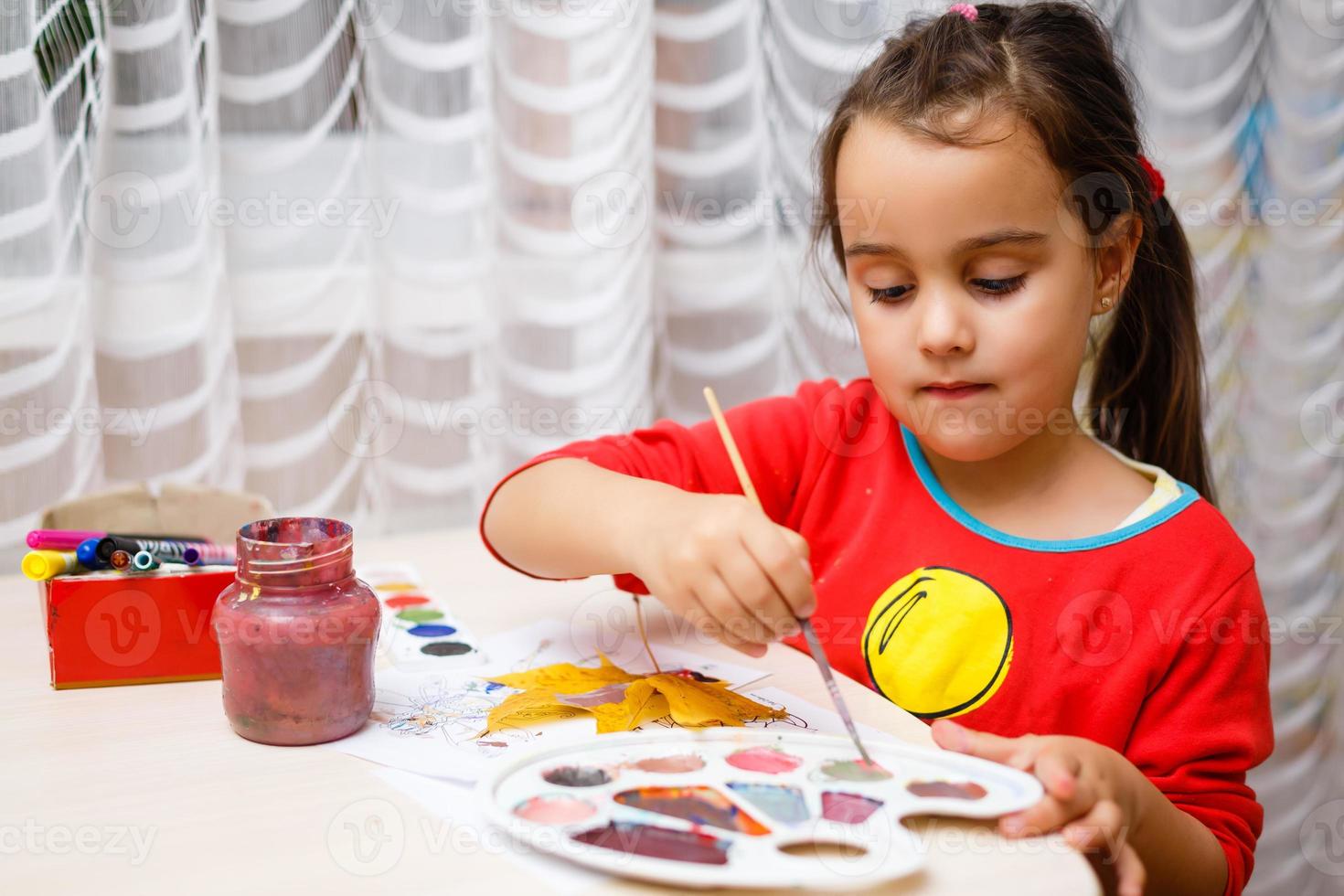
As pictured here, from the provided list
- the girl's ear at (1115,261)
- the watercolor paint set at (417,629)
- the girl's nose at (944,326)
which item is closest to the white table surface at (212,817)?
the watercolor paint set at (417,629)

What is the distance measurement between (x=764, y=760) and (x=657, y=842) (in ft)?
0.30

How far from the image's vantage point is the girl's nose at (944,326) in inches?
27.7

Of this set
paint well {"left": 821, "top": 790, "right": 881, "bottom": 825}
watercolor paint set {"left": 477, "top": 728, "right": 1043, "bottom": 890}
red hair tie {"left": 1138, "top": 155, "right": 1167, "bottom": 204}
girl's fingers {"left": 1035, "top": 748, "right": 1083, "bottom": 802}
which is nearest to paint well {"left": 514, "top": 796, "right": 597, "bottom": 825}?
watercolor paint set {"left": 477, "top": 728, "right": 1043, "bottom": 890}

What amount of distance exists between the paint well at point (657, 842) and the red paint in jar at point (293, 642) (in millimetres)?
174

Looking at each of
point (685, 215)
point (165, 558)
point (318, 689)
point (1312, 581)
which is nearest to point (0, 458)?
point (165, 558)

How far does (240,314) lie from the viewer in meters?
1.02

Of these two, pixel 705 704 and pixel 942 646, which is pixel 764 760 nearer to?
pixel 705 704

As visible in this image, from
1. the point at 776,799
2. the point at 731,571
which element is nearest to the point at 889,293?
the point at 731,571

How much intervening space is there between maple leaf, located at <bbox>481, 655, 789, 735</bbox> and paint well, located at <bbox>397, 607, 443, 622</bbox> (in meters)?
0.12

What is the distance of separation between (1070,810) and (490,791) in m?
0.26

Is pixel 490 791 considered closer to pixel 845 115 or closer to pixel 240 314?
pixel 845 115

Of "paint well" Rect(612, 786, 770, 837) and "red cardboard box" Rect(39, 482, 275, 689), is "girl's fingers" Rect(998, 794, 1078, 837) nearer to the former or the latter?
"paint well" Rect(612, 786, 770, 837)

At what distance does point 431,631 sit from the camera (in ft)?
2.49

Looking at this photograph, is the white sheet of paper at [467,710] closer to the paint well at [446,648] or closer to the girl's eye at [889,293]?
the paint well at [446,648]
